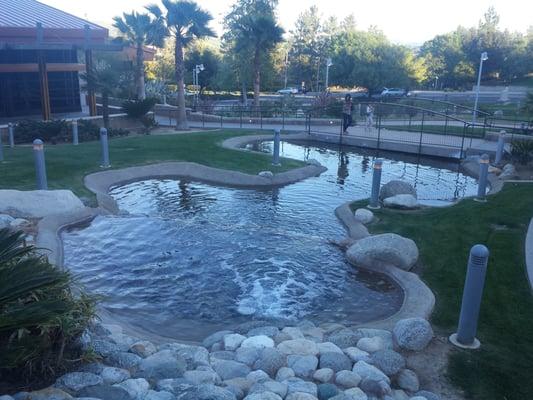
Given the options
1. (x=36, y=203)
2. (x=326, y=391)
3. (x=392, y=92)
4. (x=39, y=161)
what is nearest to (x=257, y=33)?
(x=392, y=92)

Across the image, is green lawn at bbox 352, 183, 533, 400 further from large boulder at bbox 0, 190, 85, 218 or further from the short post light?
large boulder at bbox 0, 190, 85, 218

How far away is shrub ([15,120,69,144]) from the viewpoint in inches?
878

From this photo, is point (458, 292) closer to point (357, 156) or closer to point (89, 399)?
point (89, 399)

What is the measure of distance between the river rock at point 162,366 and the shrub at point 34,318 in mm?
655

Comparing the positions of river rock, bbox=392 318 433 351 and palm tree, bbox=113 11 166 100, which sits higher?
palm tree, bbox=113 11 166 100

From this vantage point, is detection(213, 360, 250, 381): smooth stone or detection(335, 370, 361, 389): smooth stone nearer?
detection(335, 370, 361, 389): smooth stone

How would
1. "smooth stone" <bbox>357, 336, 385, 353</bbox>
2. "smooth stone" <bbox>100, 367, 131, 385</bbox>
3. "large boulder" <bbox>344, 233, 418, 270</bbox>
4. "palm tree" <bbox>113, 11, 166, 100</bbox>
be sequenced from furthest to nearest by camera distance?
"palm tree" <bbox>113, 11, 166, 100</bbox>
"large boulder" <bbox>344, 233, 418, 270</bbox>
"smooth stone" <bbox>357, 336, 385, 353</bbox>
"smooth stone" <bbox>100, 367, 131, 385</bbox>

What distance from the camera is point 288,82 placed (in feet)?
261

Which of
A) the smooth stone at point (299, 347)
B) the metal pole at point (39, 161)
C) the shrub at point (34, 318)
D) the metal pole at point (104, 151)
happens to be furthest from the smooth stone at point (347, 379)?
the metal pole at point (104, 151)

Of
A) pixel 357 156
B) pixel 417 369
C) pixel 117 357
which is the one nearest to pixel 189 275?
pixel 117 357

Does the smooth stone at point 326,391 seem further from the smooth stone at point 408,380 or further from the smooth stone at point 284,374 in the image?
the smooth stone at point 408,380

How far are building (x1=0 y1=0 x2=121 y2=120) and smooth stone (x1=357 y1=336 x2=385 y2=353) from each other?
951 inches

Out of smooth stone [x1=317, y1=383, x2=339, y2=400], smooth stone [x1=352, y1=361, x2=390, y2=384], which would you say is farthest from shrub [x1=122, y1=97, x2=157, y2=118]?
smooth stone [x1=317, y1=383, x2=339, y2=400]

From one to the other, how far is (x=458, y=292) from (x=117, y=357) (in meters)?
5.07
